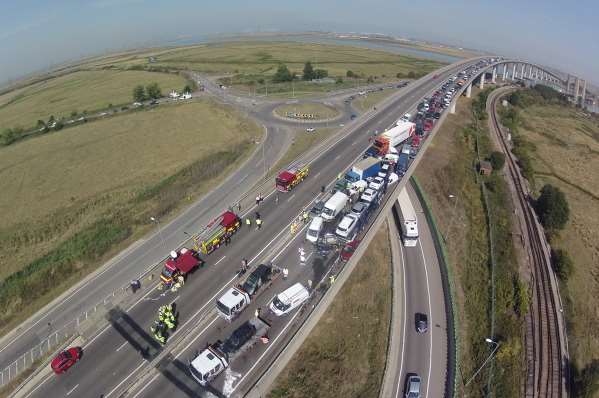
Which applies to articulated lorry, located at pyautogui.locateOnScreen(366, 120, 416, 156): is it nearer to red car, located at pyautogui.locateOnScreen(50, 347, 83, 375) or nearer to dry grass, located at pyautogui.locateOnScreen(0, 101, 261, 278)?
dry grass, located at pyautogui.locateOnScreen(0, 101, 261, 278)

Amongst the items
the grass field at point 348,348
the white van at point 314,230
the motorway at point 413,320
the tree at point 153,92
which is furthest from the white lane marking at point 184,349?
the tree at point 153,92

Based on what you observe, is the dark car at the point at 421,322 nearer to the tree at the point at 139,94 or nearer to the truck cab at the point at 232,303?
the truck cab at the point at 232,303

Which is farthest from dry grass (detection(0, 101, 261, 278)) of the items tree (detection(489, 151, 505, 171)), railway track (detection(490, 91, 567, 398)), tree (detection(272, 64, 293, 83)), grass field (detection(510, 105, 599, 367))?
grass field (detection(510, 105, 599, 367))

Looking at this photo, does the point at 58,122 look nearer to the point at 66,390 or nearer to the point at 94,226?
the point at 94,226

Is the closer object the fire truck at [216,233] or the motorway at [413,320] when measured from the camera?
the motorway at [413,320]

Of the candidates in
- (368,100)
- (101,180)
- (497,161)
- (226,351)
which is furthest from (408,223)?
(368,100)

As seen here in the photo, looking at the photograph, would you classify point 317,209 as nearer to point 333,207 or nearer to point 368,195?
point 333,207
